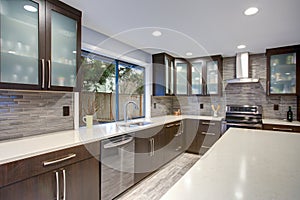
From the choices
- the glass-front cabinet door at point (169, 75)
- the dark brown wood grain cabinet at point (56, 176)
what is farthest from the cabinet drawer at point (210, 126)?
the dark brown wood grain cabinet at point (56, 176)

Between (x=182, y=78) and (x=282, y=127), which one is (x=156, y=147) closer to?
(x=182, y=78)

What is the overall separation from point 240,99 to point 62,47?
12.0 ft

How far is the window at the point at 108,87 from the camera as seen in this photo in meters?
2.62

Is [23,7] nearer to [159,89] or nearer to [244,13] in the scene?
[244,13]

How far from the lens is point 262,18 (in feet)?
6.75

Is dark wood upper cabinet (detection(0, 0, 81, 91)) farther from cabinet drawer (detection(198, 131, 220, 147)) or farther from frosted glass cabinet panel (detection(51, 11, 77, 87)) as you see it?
cabinet drawer (detection(198, 131, 220, 147))

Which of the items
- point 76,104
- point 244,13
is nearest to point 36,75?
point 76,104

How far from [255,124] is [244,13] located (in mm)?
2246

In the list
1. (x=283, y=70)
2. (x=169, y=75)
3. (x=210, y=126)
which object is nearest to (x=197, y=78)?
(x=169, y=75)

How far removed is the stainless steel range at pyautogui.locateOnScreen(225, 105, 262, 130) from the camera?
3420 millimetres

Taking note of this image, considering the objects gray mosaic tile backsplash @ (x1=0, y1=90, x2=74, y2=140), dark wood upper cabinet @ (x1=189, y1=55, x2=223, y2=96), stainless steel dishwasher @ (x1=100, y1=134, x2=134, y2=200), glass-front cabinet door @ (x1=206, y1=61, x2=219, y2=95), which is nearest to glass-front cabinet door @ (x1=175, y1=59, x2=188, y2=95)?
dark wood upper cabinet @ (x1=189, y1=55, x2=223, y2=96)

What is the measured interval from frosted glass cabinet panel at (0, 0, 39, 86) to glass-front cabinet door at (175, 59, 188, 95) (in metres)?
3.17

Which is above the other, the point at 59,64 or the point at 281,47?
the point at 281,47

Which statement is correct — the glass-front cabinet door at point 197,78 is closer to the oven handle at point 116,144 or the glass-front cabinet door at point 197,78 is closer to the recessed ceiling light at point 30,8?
the oven handle at point 116,144
